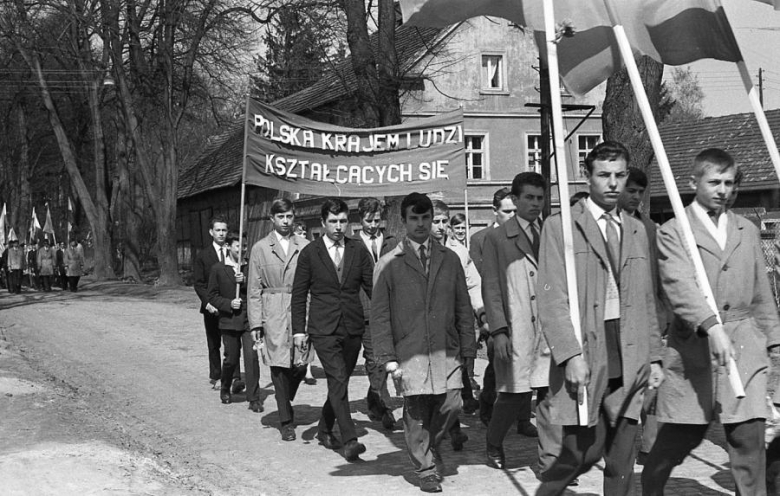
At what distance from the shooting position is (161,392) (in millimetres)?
12430

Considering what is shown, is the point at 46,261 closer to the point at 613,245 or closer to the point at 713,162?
the point at 613,245

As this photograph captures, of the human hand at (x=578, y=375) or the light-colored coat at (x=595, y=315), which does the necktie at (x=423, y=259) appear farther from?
the human hand at (x=578, y=375)

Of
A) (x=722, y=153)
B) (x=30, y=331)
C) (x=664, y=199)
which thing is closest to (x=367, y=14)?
(x=30, y=331)

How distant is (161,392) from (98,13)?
22449 millimetres

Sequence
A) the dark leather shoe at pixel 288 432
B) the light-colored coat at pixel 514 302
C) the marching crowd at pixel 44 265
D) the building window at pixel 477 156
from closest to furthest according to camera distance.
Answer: the light-colored coat at pixel 514 302, the dark leather shoe at pixel 288 432, the marching crowd at pixel 44 265, the building window at pixel 477 156

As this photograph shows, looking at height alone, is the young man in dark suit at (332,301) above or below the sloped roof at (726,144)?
below

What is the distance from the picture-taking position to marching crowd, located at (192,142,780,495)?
5434 millimetres

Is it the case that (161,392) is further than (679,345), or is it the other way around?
(161,392)

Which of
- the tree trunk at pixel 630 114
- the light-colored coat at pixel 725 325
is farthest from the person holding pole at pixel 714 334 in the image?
the tree trunk at pixel 630 114

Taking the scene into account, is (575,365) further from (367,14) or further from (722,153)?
(367,14)

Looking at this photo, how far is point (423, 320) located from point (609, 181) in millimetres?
2175

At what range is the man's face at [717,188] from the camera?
221 inches

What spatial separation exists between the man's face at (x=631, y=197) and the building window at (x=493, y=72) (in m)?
33.8

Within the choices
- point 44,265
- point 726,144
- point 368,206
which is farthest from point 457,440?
point 726,144
